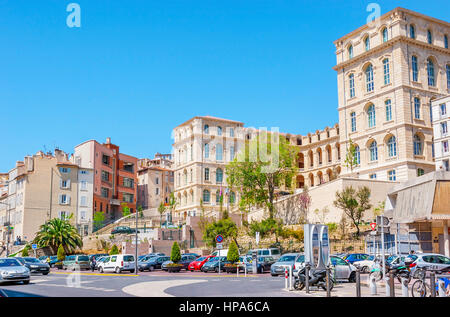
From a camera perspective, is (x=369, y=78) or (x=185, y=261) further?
(x=369, y=78)

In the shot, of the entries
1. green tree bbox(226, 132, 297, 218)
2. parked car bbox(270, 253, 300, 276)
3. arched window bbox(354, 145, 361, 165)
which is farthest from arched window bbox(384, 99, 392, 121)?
parked car bbox(270, 253, 300, 276)

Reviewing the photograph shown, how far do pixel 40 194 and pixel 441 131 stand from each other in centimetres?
5426

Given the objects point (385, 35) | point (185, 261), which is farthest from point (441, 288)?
point (385, 35)

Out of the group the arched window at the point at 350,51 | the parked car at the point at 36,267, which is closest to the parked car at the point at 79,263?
the parked car at the point at 36,267

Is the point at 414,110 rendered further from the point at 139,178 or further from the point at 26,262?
the point at 139,178

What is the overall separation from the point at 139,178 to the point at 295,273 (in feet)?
281

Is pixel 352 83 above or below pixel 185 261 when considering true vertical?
above

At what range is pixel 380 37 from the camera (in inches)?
2638

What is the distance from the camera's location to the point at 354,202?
51719mm

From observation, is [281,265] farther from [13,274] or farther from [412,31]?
[412,31]

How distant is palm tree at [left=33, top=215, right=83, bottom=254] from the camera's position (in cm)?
6053

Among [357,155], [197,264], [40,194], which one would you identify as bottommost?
[197,264]

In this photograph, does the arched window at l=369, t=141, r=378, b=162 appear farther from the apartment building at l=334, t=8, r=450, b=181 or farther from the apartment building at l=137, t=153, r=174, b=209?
the apartment building at l=137, t=153, r=174, b=209

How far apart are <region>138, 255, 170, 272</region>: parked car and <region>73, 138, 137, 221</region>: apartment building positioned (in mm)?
37885
